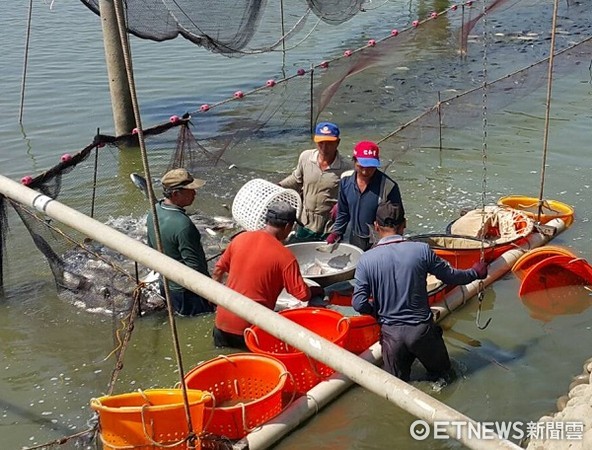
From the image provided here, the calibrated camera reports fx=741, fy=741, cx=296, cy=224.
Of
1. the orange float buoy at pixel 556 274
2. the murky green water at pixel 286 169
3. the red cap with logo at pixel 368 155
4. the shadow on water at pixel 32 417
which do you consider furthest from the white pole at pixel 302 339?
the orange float buoy at pixel 556 274

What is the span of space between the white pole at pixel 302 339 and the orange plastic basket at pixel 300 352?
218cm

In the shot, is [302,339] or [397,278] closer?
[302,339]

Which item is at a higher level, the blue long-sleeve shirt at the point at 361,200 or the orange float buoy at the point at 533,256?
the blue long-sleeve shirt at the point at 361,200

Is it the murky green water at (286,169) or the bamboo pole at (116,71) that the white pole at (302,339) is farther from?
the bamboo pole at (116,71)

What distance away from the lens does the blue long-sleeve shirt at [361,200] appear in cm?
627

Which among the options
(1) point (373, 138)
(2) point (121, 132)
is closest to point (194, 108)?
(2) point (121, 132)

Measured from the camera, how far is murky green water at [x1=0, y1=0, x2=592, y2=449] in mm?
5219

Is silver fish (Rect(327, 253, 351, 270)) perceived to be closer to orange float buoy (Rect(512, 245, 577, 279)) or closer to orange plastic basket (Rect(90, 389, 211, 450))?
orange float buoy (Rect(512, 245, 577, 279))

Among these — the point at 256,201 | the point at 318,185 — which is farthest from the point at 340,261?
the point at 256,201

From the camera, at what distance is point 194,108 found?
12555mm

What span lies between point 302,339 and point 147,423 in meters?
2.11

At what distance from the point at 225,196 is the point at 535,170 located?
406 cm

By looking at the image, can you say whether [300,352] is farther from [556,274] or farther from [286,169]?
[286,169]

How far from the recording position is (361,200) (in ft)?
20.7
